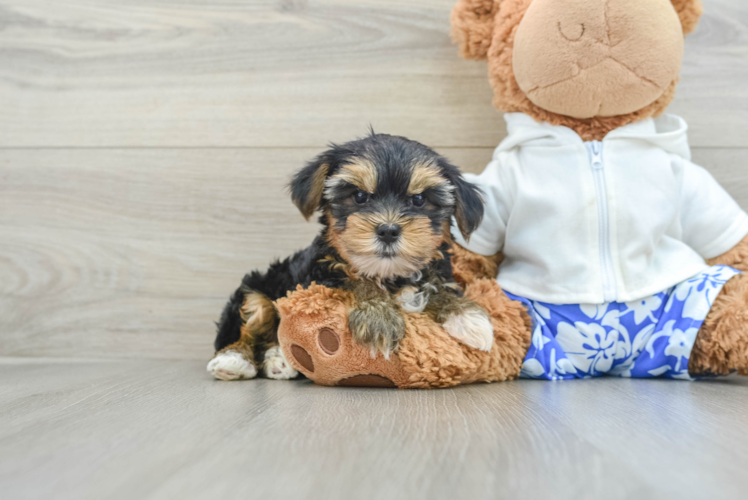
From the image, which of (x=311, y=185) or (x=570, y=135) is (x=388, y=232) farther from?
(x=570, y=135)

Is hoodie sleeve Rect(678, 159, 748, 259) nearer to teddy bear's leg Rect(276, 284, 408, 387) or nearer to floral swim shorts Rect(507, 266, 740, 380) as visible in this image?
floral swim shorts Rect(507, 266, 740, 380)

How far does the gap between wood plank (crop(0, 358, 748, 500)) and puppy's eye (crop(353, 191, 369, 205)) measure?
0.49m

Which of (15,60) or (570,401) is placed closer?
(570,401)

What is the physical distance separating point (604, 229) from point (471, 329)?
554mm

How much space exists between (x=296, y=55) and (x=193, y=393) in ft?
4.42

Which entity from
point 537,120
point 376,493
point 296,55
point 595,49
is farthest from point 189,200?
point 376,493

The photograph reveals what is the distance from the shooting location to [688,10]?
1.75 metres

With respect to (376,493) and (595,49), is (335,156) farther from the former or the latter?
(376,493)

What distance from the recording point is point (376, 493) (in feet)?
2.43

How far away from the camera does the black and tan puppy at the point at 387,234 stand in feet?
4.63

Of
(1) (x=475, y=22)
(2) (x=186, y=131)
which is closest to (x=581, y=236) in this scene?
(1) (x=475, y=22)

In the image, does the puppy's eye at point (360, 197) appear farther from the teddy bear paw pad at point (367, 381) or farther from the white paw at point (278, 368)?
the white paw at point (278, 368)

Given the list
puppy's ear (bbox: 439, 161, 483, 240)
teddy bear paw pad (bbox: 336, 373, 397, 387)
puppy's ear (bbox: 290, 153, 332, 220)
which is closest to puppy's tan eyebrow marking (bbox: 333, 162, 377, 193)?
puppy's ear (bbox: 290, 153, 332, 220)

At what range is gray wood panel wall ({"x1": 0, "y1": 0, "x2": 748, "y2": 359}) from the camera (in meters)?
2.16
